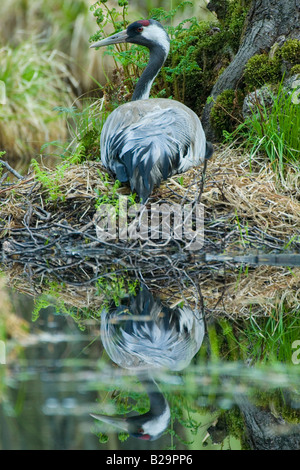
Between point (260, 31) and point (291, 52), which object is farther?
point (260, 31)

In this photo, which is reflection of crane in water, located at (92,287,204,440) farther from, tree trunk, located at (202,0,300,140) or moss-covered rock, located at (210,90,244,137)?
tree trunk, located at (202,0,300,140)

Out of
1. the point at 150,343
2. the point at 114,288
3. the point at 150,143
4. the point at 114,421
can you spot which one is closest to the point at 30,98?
the point at 150,143

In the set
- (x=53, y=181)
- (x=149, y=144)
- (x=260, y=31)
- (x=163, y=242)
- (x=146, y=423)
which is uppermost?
(x=146, y=423)

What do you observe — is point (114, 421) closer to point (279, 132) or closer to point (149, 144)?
point (149, 144)

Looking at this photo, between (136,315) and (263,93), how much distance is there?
285 cm

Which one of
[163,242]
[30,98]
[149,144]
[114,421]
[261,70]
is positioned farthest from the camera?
[30,98]

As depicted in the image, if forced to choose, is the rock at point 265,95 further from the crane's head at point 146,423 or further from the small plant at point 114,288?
the crane's head at point 146,423

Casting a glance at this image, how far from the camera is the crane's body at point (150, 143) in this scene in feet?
13.0

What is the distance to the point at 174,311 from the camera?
8.72 ft

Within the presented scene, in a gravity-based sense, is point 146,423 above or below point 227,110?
above

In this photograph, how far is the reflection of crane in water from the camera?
5.59 ft

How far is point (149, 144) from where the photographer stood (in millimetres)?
3998

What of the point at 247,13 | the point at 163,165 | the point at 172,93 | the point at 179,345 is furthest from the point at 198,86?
the point at 179,345

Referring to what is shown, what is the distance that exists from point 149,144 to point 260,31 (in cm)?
180
